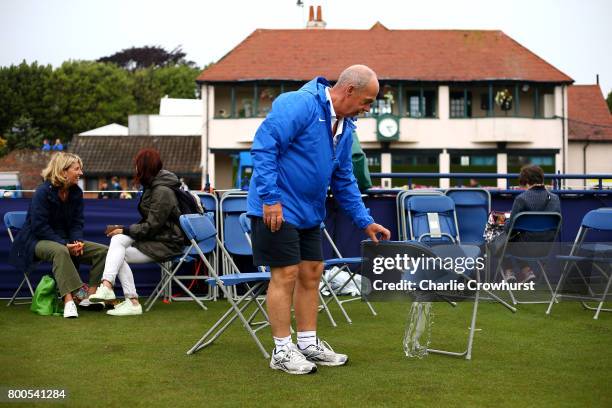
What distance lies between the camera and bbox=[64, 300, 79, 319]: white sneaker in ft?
27.3

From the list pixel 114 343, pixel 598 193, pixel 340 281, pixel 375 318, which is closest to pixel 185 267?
pixel 340 281

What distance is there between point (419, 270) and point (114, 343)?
248 cm

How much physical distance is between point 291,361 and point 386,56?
146 feet

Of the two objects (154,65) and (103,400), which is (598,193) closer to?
(103,400)

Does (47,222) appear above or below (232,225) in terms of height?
above

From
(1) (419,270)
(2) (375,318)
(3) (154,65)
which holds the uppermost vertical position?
(3) (154,65)

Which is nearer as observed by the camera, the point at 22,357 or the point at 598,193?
the point at 22,357

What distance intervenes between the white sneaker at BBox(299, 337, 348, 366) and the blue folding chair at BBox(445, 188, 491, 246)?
5331 millimetres

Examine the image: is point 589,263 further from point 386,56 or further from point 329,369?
point 386,56

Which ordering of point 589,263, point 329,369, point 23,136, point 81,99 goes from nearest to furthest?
point 329,369
point 589,263
point 23,136
point 81,99

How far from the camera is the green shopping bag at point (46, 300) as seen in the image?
28.2 feet

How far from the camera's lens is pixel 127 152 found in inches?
2100

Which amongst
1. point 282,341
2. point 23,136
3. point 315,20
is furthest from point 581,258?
point 23,136

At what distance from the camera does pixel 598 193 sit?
1130 cm
